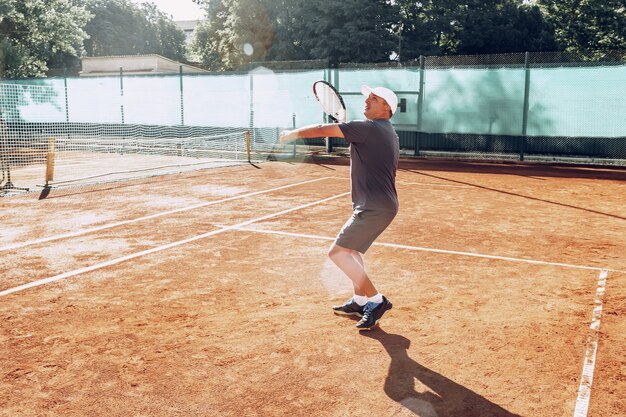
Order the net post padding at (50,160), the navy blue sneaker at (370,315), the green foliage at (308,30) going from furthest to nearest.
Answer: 1. the green foliage at (308,30)
2. the net post padding at (50,160)
3. the navy blue sneaker at (370,315)

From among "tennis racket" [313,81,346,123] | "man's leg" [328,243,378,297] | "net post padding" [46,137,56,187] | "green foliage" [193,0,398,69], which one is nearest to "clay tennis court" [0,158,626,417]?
"man's leg" [328,243,378,297]

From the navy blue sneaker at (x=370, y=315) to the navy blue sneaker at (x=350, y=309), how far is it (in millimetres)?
245

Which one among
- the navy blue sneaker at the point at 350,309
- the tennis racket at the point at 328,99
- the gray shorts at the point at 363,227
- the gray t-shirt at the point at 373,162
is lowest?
the navy blue sneaker at the point at 350,309

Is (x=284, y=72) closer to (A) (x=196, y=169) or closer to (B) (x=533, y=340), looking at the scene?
(A) (x=196, y=169)

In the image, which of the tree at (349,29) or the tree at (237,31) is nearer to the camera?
the tree at (349,29)

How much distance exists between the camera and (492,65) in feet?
71.4

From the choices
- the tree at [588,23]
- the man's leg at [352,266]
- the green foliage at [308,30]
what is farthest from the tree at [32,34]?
the man's leg at [352,266]

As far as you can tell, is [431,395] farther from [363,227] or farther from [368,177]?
[368,177]

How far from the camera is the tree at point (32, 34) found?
3550 cm

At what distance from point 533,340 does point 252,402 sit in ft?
8.44

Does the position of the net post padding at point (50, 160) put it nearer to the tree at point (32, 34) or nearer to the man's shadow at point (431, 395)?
the man's shadow at point (431, 395)

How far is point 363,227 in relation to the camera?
17.4 feet

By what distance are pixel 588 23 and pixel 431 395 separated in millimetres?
38957

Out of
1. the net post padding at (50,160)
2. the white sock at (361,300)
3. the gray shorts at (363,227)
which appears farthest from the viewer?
the net post padding at (50,160)
